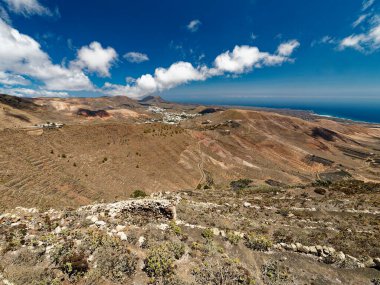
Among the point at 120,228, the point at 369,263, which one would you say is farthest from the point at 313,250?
the point at 120,228

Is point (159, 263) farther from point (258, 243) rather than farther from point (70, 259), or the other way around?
point (258, 243)

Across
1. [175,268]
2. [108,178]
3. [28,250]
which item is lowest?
[108,178]

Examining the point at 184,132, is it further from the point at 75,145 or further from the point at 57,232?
the point at 57,232

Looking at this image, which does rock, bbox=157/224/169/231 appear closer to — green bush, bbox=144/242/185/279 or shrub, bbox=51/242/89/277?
green bush, bbox=144/242/185/279

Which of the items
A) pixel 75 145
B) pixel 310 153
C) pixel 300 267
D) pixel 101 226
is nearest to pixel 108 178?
pixel 75 145

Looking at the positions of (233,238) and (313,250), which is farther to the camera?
(233,238)

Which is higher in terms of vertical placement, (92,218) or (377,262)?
(92,218)
